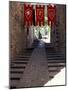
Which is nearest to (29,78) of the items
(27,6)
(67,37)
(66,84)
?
(66,84)

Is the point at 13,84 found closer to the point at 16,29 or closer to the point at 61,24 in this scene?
the point at 16,29

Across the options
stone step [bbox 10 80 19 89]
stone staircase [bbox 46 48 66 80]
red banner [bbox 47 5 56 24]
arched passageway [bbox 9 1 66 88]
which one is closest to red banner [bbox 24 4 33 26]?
arched passageway [bbox 9 1 66 88]

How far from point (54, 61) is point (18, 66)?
331 millimetres

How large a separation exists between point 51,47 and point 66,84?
1.16 ft

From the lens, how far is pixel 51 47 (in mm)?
1754

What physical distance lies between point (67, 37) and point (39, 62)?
1.15 ft

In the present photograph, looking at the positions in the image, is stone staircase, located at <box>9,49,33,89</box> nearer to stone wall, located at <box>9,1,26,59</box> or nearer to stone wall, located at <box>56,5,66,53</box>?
stone wall, located at <box>9,1,26,59</box>

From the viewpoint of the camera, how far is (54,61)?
5.79ft

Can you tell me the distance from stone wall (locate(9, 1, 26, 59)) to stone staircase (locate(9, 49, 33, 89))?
0.06 metres

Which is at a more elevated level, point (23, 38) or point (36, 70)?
point (23, 38)

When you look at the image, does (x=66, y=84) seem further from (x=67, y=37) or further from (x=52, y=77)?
(x=67, y=37)

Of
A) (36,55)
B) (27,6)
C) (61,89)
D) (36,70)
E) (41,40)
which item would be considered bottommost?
(61,89)

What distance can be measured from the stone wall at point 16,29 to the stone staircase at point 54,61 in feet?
0.86

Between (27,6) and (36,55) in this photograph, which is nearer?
(27,6)
